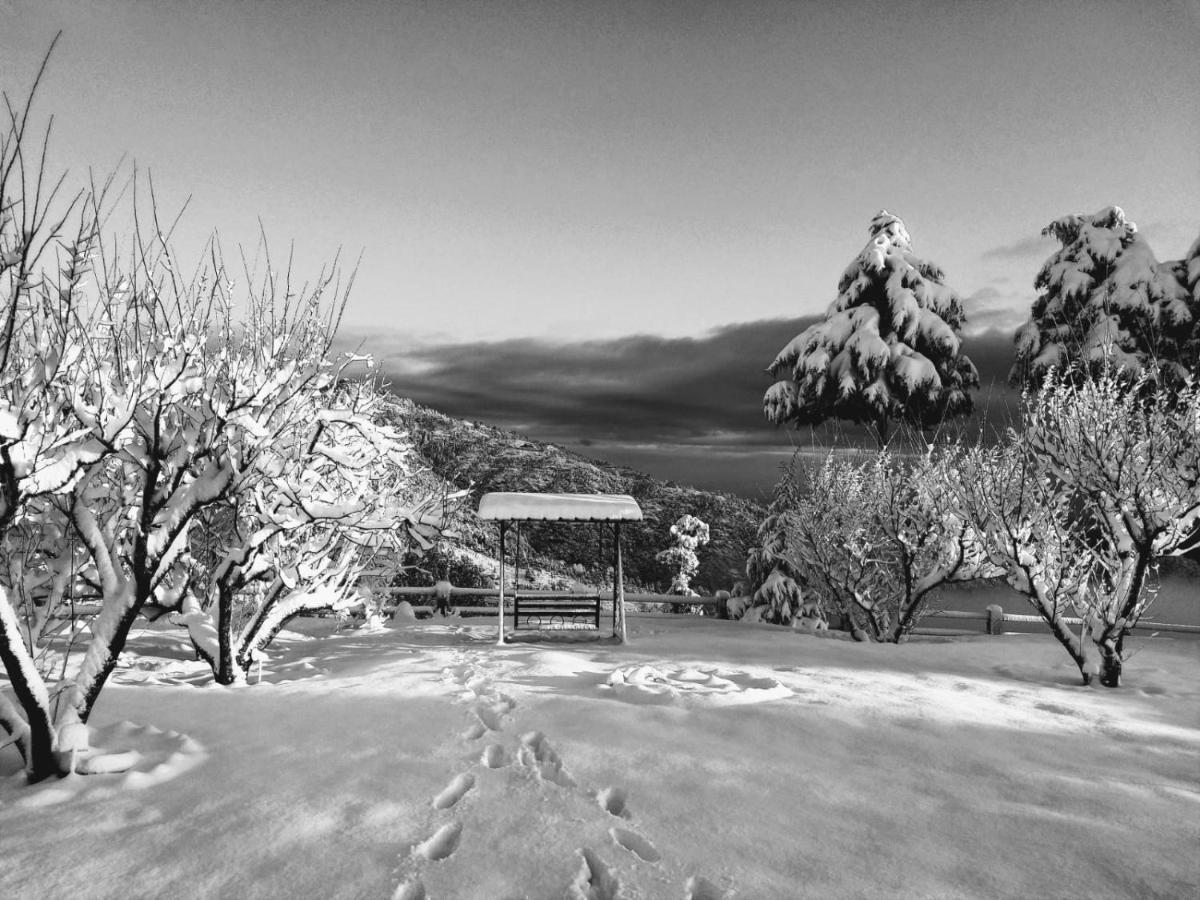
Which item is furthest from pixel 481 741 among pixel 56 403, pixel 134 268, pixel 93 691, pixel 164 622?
pixel 164 622

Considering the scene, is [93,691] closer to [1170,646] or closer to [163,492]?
[163,492]

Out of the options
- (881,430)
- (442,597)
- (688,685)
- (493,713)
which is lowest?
(442,597)

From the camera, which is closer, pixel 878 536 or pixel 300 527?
pixel 300 527

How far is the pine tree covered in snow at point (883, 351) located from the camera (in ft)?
48.4

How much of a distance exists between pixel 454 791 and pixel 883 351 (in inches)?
541

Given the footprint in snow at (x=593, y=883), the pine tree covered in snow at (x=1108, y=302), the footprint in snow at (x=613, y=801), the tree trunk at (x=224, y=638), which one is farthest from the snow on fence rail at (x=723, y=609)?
the footprint in snow at (x=593, y=883)

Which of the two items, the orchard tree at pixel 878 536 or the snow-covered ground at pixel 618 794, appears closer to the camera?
the snow-covered ground at pixel 618 794

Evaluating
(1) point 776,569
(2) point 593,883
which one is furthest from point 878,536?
(2) point 593,883

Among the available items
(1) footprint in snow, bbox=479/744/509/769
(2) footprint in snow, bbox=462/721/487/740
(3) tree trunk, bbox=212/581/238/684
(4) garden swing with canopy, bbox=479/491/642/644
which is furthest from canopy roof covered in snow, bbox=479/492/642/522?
(1) footprint in snow, bbox=479/744/509/769

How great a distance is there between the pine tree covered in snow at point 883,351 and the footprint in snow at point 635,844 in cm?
1329

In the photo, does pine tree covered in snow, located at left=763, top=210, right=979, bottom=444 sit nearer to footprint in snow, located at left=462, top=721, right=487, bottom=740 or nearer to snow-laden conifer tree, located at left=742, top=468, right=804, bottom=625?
snow-laden conifer tree, located at left=742, top=468, right=804, bottom=625

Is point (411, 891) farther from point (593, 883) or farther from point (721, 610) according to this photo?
point (721, 610)

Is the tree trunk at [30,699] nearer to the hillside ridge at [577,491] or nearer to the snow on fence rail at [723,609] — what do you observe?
the snow on fence rail at [723,609]

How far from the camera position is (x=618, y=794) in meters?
3.90
